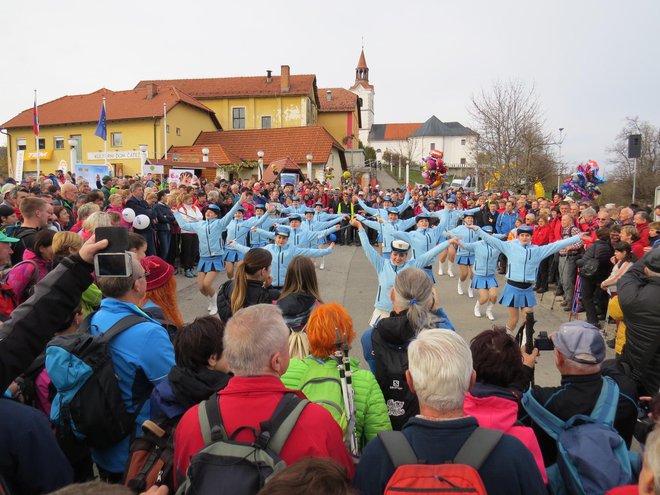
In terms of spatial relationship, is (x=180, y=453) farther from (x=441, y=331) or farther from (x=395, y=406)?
(x=395, y=406)

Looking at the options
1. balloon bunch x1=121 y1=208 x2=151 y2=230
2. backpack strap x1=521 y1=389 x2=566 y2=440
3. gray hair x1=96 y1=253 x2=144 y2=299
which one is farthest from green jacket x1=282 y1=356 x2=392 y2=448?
balloon bunch x1=121 y1=208 x2=151 y2=230

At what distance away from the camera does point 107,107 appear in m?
40.1

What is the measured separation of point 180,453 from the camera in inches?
79.7

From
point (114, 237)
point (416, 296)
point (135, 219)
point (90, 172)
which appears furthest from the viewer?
point (90, 172)

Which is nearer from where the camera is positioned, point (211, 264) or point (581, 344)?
point (581, 344)

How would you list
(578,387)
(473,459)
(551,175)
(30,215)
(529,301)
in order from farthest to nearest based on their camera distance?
1. (551,175)
2. (529,301)
3. (30,215)
4. (578,387)
5. (473,459)

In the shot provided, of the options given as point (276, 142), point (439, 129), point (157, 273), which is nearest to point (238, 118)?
point (276, 142)

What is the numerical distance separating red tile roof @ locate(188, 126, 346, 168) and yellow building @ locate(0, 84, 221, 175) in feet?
9.59

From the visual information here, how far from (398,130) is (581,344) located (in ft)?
369

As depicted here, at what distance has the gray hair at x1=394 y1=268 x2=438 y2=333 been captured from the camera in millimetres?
3504

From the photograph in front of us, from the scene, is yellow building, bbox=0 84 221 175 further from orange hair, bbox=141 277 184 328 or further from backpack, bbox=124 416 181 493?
backpack, bbox=124 416 181 493

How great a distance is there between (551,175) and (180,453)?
104ft

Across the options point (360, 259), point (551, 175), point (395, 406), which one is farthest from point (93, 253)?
point (551, 175)

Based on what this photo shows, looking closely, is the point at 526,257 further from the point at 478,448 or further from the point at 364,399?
the point at 478,448
